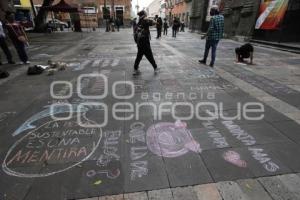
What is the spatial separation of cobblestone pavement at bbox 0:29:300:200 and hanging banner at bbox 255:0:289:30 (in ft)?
25.0

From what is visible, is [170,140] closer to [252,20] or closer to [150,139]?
[150,139]

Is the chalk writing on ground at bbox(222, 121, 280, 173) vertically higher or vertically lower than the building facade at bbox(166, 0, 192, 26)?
lower

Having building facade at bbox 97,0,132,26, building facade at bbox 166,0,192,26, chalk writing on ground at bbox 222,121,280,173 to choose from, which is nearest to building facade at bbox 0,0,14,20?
chalk writing on ground at bbox 222,121,280,173

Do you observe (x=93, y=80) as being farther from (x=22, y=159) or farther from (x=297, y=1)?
(x=297, y=1)

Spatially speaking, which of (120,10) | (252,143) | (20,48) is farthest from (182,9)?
(252,143)

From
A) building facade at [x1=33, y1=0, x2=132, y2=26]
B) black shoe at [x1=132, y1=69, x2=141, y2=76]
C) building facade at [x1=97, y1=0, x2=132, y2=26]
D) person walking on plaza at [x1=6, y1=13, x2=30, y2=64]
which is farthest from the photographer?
building facade at [x1=97, y1=0, x2=132, y2=26]

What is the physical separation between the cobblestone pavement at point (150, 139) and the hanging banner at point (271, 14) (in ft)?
25.0

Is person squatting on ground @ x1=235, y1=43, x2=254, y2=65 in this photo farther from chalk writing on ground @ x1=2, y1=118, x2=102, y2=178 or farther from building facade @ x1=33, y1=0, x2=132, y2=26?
building facade @ x1=33, y1=0, x2=132, y2=26

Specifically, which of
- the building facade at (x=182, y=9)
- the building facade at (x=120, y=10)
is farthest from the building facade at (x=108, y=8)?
the building facade at (x=182, y=9)

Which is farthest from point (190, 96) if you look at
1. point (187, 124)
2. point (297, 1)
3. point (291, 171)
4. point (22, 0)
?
point (22, 0)

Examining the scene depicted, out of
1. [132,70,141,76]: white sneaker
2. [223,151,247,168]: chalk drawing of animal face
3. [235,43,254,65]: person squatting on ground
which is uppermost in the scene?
[235,43,254,65]: person squatting on ground

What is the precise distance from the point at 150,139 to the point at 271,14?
42.1 ft

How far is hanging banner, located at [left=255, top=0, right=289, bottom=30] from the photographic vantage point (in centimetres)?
1207

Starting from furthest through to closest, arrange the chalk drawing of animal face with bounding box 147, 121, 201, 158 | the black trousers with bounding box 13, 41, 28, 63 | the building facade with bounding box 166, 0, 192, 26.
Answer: the building facade with bounding box 166, 0, 192, 26 < the black trousers with bounding box 13, 41, 28, 63 < the chalk drawing of animal face with bounding box 147, 121, 201, 158
